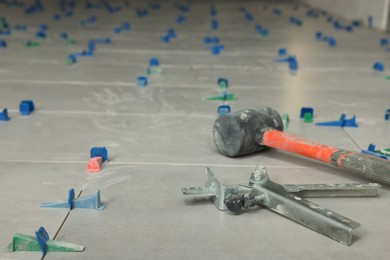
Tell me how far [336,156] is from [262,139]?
1.22ft

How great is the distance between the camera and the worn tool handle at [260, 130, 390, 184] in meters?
2.07

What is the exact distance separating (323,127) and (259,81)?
131 centimetres

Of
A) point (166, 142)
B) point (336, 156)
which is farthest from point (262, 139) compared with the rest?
point (166, 142)

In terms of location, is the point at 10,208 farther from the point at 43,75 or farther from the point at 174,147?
the point at 43,75

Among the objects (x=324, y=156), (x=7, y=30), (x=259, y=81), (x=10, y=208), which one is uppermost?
(x=7, y=30)

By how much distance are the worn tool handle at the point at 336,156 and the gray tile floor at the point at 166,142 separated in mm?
80

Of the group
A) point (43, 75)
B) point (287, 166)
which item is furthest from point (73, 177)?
point (43, 75)

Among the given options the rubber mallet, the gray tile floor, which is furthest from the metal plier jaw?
the rubber mallet

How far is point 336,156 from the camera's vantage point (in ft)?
7.23

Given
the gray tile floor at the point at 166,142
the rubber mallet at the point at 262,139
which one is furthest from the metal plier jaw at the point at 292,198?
the rubber mallet at the point at 262,139

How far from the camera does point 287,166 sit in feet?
7.83

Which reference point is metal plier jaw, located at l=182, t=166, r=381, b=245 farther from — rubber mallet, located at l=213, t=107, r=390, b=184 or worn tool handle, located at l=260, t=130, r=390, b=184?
rubber mallet, located at l=213, t=107, r=390, b=184

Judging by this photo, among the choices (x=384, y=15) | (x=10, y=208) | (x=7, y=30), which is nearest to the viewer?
(x=10, y=208)

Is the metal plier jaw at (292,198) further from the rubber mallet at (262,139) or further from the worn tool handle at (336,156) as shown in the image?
the rubber mallet at (262,139)
